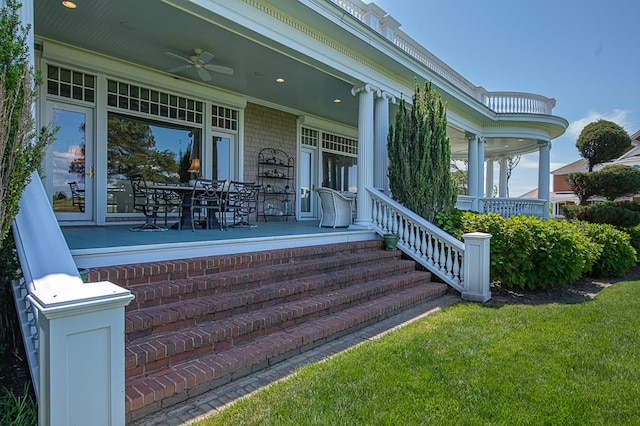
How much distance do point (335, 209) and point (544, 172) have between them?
31.6 feet

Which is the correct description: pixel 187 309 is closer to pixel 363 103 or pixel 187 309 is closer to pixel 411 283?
pixel 411 283

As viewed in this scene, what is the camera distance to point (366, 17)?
21.2ft

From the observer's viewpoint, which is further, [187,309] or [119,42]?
[119,42]

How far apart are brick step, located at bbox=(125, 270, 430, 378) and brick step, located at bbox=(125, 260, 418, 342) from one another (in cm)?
6

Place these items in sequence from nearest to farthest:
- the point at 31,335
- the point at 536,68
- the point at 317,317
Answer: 1. the point at 31,335
2. the point at 317,317
3. the point at 536,68

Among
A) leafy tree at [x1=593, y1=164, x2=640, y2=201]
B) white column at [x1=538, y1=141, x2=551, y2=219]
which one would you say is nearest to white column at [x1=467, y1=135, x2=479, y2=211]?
white column at [x1=538, y1=141, x2=551, y2=219]

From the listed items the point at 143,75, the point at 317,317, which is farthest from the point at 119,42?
the point at 317,317

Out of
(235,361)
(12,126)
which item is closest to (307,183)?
(235,361)

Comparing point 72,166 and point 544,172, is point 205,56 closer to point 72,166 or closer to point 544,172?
point 72,166

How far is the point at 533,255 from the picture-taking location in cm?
553

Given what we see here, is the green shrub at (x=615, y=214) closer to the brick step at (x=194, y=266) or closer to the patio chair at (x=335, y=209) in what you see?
the patio chair at (x=335, y=209)

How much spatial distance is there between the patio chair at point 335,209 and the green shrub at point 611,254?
15.2 feet

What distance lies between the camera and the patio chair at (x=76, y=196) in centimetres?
586

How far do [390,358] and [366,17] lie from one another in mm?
5841
